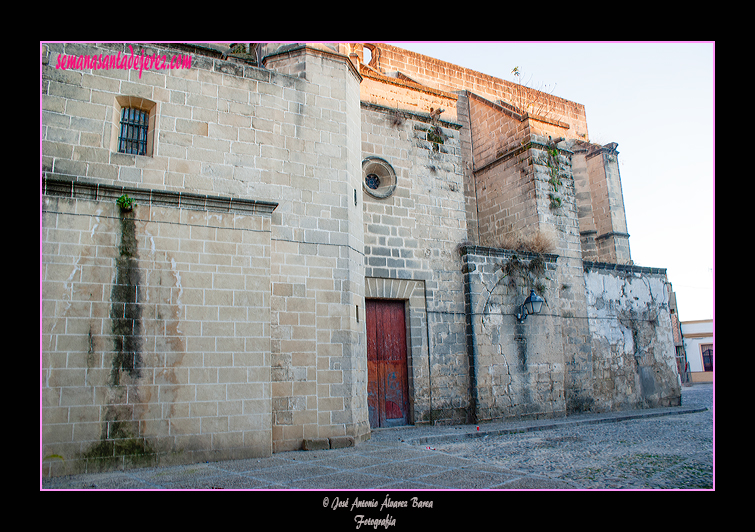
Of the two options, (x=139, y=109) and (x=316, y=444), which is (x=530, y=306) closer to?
(x=316, y=444)

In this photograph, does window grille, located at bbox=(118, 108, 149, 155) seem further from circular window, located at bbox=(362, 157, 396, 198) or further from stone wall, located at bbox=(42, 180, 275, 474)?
circular window, located at bbox=(362, 157, 396, 198)

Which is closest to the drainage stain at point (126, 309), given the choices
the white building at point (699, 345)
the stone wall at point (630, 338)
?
the stone wall at point (630, 338)

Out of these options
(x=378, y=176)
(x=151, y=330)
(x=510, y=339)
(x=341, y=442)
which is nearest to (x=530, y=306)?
(x=510, y=339)

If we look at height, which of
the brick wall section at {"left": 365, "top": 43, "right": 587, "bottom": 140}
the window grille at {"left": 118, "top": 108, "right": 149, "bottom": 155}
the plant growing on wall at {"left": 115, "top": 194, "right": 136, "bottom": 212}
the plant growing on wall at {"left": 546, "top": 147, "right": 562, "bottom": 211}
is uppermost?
the brick wall section at {"left": 365, "top": 43, "right": 587, "bottom": 140}

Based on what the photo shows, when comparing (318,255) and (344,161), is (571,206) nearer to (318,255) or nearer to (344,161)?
(344,161)

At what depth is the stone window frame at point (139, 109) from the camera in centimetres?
628

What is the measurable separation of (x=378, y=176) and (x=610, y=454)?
6.32m

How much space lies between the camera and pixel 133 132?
21.3ft

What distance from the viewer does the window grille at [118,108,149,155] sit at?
641 centimetres

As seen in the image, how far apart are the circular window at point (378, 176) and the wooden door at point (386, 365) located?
7.28ft

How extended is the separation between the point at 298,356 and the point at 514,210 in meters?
7.12

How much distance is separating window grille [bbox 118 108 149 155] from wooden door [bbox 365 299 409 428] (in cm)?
457

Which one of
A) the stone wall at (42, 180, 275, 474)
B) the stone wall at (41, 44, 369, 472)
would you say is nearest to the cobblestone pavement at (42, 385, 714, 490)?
the stone wall at (42, 180, 275, 474)
